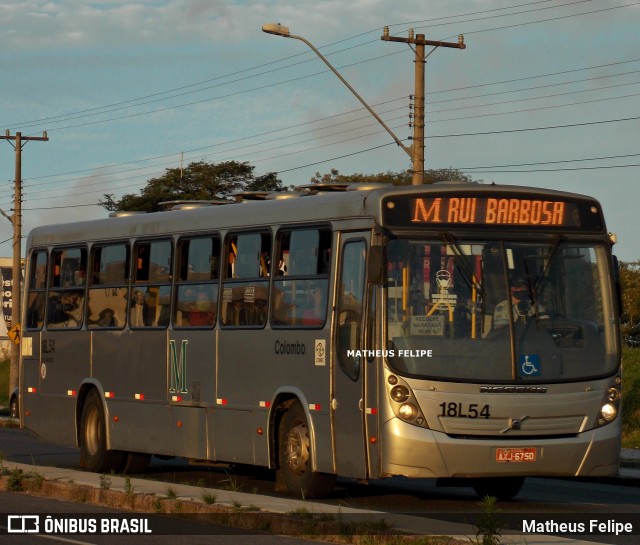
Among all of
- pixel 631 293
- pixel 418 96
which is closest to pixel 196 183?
pixel 631 293

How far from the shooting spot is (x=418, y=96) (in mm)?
30984

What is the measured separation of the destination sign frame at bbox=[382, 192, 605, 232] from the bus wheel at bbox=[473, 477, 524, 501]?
3.09 metres

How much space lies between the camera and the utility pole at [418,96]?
2992 cm

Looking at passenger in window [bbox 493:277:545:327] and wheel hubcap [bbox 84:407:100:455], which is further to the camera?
wheel hubcap [bbox 84:407:100:455]

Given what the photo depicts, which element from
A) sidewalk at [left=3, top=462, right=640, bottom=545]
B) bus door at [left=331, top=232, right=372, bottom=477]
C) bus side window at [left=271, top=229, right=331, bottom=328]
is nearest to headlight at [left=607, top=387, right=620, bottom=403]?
sidewalk at [left=3, top=462, right=640, bottom=545]

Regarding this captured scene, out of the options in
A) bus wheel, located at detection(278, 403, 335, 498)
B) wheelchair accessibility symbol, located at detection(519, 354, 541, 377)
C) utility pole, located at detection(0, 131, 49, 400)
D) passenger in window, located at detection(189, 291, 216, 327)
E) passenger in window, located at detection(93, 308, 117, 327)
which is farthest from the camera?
utility pole, located at detection(0, 131, 49, 400)

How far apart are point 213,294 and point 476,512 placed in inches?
173

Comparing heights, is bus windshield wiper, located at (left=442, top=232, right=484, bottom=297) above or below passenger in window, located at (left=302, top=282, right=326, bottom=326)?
above

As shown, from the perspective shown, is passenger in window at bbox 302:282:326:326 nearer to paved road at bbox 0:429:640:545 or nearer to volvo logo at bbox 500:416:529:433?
paved road at bbox 0:429:640:545

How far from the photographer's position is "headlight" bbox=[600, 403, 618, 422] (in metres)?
14.5

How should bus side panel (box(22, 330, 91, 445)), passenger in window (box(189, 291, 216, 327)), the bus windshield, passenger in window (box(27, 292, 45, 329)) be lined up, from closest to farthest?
the bus windshield
passenger in window (box(189, 291, 216, 327))
bus side panel (box(22, 330, 91, 445))
passenger in window (box(27, 292, 45, 329))

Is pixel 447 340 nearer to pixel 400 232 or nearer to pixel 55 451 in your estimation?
pixel 400 232

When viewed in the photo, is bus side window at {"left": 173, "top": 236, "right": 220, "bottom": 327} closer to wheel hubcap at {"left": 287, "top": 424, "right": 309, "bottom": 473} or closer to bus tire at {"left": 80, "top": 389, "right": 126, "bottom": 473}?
wheel hubcap at {"left": 287, "top": 424, "right": 309, "bottom": 473}

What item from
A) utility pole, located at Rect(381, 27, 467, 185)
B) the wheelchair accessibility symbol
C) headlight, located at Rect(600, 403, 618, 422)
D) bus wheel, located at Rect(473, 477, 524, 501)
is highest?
utility pole, located at Rect(381, 27, 467, 185)
